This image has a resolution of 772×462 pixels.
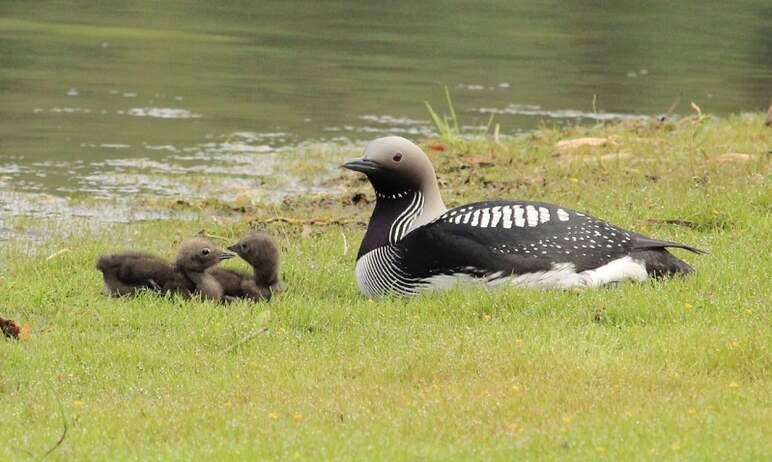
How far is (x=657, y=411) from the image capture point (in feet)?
22.9

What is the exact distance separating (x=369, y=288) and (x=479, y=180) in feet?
17.4

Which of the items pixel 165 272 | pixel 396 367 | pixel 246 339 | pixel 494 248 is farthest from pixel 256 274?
pixel 396 367

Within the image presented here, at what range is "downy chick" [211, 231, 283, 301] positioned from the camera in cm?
975

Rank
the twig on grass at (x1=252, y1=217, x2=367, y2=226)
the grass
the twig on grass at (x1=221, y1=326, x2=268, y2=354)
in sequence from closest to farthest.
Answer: the grass → the twig on grass at (x1=221, y1=326, x2=268, y2=354) → the twig on grass at (x1=252, y1=217, x2=367, y2=226)

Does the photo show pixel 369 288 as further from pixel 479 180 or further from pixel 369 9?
pixel 369 9

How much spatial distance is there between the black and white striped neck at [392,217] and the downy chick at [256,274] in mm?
607

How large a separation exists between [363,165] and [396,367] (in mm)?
2378

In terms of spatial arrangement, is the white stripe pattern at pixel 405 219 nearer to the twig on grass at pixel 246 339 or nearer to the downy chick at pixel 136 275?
the downy chick at pixel 136 275

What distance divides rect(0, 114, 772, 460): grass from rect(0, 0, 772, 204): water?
5.52 m

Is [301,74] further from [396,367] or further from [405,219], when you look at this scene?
[396,367]

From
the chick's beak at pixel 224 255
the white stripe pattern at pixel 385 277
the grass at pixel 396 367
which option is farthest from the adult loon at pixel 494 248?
the chick's beak at pixel 224 255

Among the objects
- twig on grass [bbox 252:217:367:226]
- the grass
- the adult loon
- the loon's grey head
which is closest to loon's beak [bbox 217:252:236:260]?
the grass

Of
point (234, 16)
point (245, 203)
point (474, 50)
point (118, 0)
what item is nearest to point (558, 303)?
point (245, 203)

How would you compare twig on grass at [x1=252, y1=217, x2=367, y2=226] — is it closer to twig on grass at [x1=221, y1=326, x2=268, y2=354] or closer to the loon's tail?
the loon's tail
